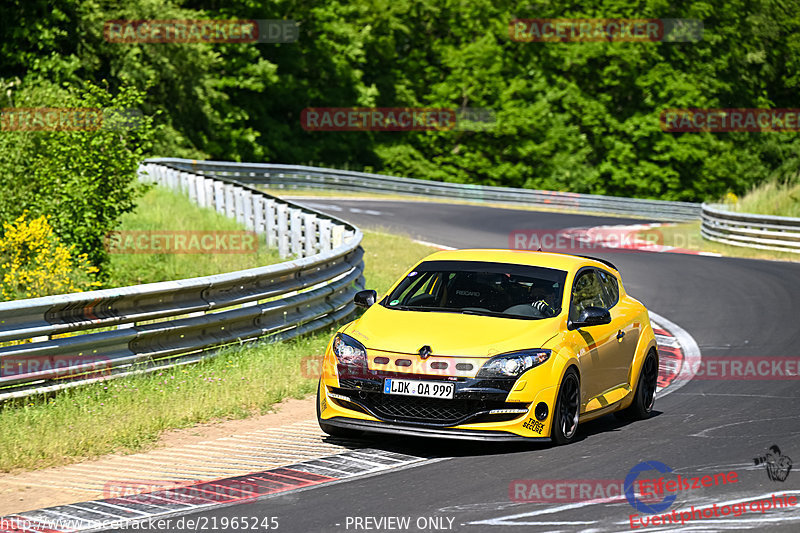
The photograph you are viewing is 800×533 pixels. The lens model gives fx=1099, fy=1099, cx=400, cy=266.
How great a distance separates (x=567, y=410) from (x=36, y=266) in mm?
9964

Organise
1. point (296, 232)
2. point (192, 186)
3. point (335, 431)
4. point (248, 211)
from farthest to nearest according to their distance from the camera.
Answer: point (192, 186) → point (248, 211) → point (296, 232) → point (335, 431)

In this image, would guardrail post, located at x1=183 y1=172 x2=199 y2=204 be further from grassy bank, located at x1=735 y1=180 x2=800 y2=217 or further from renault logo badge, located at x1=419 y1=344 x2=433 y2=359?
renault logo badge, located at x1=419 y1=344 x2=433 y2=359

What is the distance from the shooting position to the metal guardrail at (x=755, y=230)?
27906mm

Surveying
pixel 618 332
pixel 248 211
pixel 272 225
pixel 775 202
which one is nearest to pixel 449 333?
pixel 618 332

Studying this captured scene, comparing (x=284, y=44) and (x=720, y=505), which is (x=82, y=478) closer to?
(x=720, y=505)

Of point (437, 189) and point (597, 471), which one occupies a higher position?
point (597, 471)

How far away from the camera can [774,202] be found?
3219cm

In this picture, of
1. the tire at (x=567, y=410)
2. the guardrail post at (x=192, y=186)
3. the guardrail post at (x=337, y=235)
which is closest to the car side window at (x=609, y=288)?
the tire at (x=567, y=410)

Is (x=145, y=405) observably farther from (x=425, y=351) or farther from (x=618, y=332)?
(x=618, y=332)

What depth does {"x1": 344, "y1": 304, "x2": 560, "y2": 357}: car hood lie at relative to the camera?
812 cm

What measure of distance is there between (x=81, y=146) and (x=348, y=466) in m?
11.9

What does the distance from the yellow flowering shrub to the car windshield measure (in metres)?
7.37

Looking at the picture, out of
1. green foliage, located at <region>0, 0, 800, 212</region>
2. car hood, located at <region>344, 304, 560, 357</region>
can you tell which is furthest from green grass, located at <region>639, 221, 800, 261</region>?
green foliage, located at <region>0, 0, 800, 212</region>

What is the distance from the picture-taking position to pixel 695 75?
65688mm
